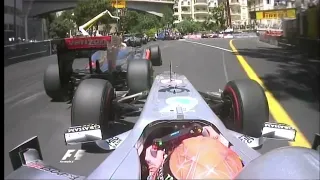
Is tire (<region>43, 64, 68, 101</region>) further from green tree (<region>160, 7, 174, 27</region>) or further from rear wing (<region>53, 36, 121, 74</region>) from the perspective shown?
green tree (<region>160, 7, 174, 27</region>)

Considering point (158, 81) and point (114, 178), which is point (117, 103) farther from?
point (114, 178)

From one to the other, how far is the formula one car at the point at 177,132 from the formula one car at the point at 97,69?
0.92 m

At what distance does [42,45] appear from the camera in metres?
6.84

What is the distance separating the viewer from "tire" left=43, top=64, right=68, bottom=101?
7453 mm

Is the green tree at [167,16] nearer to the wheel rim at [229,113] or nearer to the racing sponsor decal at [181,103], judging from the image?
the wheel rim at [229,113]

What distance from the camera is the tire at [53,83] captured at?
745 centimetres

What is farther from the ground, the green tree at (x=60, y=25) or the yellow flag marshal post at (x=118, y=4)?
the yellow flag marshal post at (x=118, y=4)

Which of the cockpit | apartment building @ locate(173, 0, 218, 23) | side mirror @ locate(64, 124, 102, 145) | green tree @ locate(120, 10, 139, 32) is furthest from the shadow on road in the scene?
the cockpit

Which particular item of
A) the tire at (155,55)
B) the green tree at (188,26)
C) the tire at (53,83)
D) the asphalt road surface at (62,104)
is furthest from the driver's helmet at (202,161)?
the tire at (155,55)

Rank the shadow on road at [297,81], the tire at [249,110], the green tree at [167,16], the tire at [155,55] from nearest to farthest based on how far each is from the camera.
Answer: the tire at [249,110]
the green tree at [167,16]
the shadow on road at [297,81]
the tire at [155,55]

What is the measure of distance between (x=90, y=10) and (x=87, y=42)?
1.57 feet

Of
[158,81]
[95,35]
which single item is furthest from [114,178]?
[95,35]

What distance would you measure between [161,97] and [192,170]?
1.53 m

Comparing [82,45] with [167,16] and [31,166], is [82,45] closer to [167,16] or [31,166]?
[167,16]
